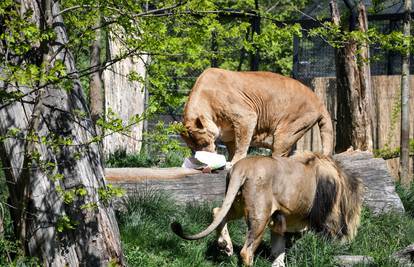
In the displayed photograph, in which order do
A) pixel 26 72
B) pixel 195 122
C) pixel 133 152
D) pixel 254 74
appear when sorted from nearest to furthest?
pixel 26 72 → pixel 195 122 → pixel 254 74 → pixel 133 152

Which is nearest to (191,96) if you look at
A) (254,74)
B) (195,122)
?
(195,122)

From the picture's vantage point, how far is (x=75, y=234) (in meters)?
6.30

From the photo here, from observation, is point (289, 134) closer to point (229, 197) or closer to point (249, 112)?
point (249, 112)

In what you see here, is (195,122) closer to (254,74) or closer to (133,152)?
(254,74)

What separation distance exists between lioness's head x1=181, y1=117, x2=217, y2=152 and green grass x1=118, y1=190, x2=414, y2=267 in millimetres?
1264

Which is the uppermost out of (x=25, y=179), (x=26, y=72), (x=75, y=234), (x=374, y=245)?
(x=26, y=72)

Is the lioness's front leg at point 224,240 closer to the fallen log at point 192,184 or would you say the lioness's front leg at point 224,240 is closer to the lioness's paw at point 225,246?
the lioness's paw at point 225,246

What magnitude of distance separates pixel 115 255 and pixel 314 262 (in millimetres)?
2002

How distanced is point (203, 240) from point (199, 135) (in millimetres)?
2388

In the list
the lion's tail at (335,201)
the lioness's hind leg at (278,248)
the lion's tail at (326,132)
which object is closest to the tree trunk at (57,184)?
the lioness's hind leg at (278,248)

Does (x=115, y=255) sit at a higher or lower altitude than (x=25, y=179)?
lower

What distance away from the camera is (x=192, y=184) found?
943 centimetres

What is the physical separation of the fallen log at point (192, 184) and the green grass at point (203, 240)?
25 centimetres

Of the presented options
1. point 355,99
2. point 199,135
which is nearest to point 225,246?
point 199,135
